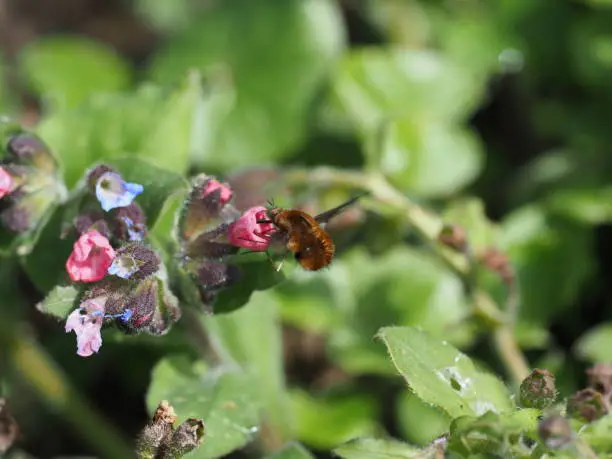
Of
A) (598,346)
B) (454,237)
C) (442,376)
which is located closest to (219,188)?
(442,376)

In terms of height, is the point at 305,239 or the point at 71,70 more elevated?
the point at 305,239

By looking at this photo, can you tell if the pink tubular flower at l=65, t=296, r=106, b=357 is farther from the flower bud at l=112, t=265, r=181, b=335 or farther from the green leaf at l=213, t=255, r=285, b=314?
the green leaf at l=213, t=255, r=285, b=314

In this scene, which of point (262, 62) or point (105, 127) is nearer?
point (105, 127)

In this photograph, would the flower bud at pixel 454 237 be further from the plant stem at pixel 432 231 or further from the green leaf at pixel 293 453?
the green leaf at pixel 293 453

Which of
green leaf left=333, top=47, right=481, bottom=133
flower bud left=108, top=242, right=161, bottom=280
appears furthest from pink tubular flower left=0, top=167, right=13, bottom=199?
green leaf left=333, top=47, right=481, bottom=133

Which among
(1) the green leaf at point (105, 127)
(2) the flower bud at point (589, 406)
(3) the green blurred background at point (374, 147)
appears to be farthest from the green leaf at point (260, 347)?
(2) the flower bud at point (589, 406)

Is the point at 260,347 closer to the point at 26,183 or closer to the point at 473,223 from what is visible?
the point at 473,223
